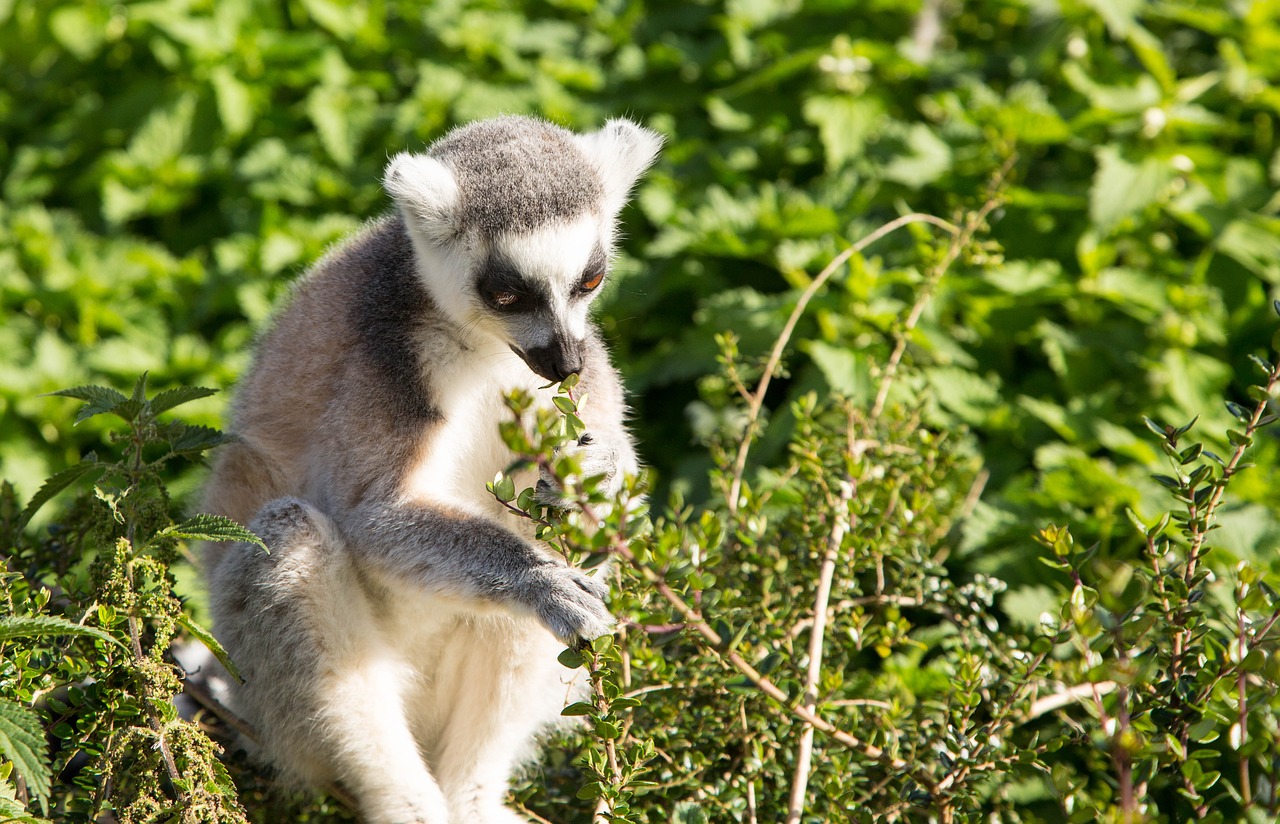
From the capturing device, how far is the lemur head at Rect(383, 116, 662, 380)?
2785mm

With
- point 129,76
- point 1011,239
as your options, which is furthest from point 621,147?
point 129,76

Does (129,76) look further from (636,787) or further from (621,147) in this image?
(636,787)

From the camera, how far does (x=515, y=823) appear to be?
303 cm

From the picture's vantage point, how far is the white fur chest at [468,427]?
9.72 ft

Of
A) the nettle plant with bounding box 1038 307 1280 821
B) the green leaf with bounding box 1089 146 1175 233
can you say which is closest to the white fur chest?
the nettle plant with bounding box 1038 307 1280 821

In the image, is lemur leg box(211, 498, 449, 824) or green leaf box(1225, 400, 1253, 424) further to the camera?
lemur leg box(211, 498, 449, 824)

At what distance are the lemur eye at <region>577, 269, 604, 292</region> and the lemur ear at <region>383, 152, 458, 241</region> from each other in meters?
0.37

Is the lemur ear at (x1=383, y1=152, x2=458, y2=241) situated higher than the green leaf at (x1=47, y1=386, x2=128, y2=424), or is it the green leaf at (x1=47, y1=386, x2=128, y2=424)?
the lemur ear at (x1=383, y1=152, x2=458, y2=241)

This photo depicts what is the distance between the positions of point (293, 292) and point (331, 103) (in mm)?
2824

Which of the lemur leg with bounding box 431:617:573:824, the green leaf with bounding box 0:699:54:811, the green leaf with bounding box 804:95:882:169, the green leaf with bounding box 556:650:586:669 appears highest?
the green leaf with bounding box 556:650:586:669

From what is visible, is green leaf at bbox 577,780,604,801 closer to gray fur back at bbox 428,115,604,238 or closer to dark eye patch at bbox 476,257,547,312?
dark eye patch at bbox 476,257,547,312

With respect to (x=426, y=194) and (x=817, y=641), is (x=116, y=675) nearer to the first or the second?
(x=426, y=194)

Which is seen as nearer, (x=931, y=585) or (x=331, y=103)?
(x=931, y=585)

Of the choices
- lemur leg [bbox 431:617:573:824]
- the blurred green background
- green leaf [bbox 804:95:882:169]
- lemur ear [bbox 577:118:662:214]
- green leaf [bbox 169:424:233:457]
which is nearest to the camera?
green leaf [bbox 169:424:233:457]
